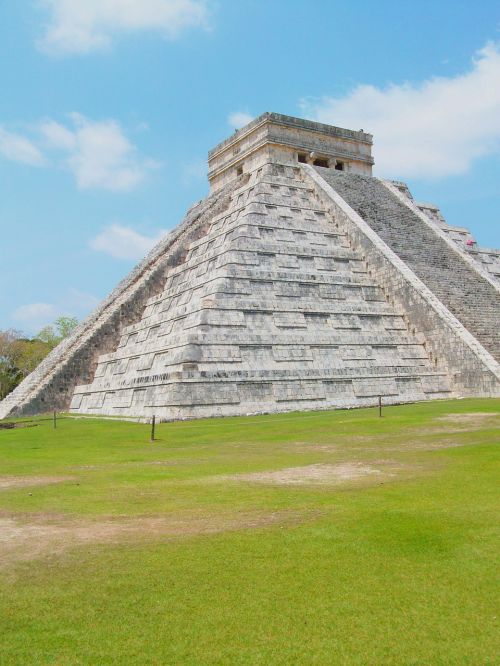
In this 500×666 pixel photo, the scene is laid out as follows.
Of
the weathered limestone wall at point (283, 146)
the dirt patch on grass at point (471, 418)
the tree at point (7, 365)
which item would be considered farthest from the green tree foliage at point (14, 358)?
the dirt patch on grass at point (471, 418)

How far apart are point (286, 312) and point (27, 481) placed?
13.8 metres

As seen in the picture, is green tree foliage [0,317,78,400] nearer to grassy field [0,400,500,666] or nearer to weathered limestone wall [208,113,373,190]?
weathered limestone wall [208,113,373,190]

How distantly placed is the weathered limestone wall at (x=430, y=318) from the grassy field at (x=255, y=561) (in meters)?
11.0

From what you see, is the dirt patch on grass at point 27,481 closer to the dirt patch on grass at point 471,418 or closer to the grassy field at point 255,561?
the grassy field at point 255,561

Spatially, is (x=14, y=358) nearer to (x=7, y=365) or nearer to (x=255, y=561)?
(x=7, y=365)

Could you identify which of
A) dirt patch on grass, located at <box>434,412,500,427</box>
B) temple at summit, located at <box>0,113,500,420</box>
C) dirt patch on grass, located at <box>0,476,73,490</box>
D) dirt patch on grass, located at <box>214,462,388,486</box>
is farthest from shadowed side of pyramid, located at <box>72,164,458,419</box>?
dirt patch on grass, located at <box>214,462,388,486</box>

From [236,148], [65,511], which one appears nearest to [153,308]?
[236,148]

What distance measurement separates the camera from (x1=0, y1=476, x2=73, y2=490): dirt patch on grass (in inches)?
350

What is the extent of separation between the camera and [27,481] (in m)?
9.25

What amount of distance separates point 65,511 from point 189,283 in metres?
17.7

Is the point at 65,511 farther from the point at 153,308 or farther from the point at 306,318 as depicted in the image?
the point at 153,308

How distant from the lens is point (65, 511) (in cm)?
718

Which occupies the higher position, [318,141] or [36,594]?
[318,141]

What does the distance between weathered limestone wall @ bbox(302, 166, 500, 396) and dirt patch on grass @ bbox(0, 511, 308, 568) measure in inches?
607
